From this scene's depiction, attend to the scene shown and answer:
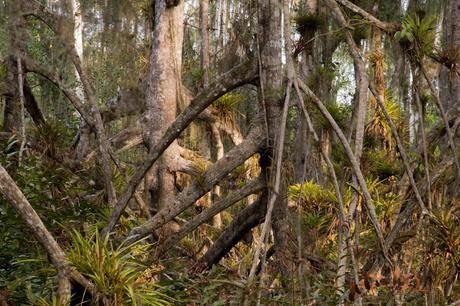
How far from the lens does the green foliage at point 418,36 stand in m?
4.28

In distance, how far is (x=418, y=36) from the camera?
170 inches

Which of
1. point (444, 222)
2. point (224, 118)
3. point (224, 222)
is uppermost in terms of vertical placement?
point (444, 222)

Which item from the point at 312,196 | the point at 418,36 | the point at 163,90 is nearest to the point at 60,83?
the point at 163,90

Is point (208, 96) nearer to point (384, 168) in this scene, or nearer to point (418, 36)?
point (418, 36)

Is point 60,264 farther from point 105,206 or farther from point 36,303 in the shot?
point 105,206

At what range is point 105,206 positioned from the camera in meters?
6.42

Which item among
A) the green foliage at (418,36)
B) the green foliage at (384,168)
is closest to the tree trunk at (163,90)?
the green foliage at (384,168)

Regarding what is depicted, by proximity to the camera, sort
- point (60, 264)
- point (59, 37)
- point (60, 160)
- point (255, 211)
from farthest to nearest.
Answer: point (60, 160) → point (59, 37) → point (255, 211) → point (60, 264)

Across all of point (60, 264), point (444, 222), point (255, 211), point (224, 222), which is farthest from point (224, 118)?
point (60, 264)

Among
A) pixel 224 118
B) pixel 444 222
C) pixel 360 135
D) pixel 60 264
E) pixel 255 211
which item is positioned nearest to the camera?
pixel 60 264

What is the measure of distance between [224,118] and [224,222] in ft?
7.59

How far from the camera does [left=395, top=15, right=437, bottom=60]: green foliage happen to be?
4.28 meters

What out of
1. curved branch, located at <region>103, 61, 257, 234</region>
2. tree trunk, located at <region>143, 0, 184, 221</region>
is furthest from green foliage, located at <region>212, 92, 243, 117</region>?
curved branch, located at <region>103, 61, 257, 234</region>

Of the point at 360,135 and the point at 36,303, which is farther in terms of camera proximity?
the point at 360,135
